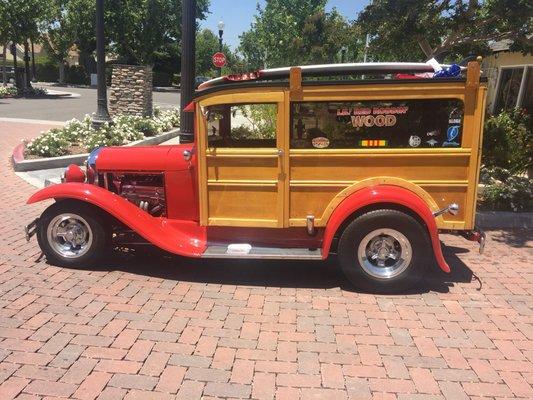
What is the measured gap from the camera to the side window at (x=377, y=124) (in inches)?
171

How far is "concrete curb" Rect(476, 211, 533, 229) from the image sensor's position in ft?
21.7

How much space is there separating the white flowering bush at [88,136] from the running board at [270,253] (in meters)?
6.81

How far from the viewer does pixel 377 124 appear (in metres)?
4.39

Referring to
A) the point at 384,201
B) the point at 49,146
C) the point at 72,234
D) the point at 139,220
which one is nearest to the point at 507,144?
the point at 384,201

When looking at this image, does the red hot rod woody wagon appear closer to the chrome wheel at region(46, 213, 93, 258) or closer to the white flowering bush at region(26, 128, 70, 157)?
the chrome wheel at region(46, 213, 93, 258)

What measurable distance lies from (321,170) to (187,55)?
4636mm

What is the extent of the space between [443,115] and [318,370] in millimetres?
2479

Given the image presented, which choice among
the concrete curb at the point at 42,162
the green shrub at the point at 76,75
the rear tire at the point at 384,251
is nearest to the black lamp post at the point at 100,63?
the concrete curb at the point at 42,162

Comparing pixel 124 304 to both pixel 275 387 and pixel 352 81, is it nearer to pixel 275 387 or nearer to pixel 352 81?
pixel 275 387

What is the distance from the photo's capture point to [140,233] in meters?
4.67

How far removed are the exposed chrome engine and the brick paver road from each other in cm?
63

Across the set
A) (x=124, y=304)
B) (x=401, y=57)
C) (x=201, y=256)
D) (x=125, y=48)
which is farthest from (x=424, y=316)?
(x=125, y=48)

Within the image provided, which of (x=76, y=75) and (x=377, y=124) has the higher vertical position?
(x=76, y=75)

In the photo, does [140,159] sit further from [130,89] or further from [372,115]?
[130,89]
